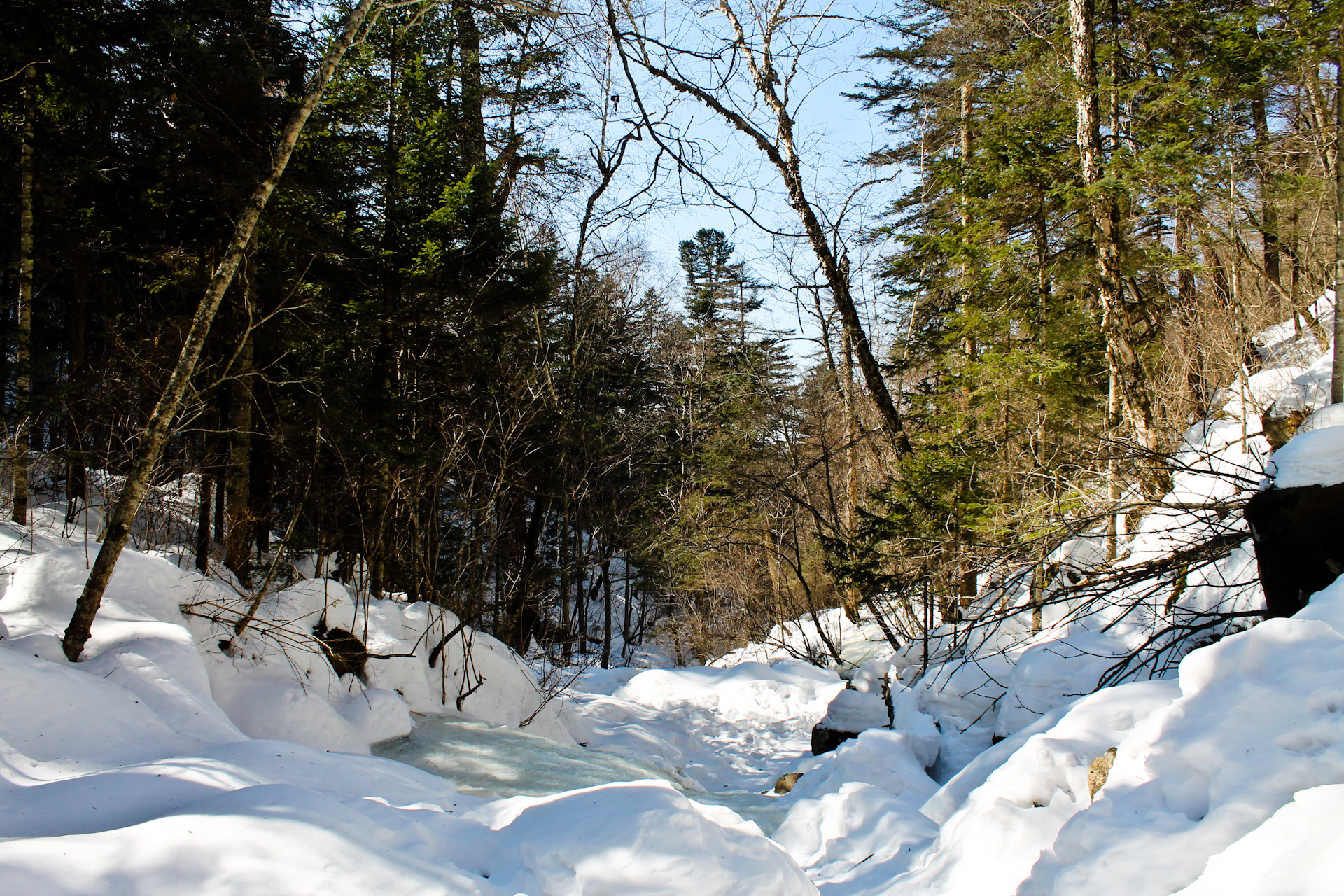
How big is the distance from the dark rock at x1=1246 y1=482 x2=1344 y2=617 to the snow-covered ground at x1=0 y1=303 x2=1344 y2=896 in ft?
0.31

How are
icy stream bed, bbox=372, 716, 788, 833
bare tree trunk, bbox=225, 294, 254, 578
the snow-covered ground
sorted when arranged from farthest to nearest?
bare tree trunk, bbox=225, 294, 254, 578 < icy stream bed, bbox=372, 716, 788, 833 < the snow-covered ground

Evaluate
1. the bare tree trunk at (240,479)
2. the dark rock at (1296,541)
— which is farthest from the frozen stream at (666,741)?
the dark rock at (1296,541)

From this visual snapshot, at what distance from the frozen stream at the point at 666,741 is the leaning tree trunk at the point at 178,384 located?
2.59 m

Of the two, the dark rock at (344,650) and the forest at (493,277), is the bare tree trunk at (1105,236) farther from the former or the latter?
the dark rock at (344,650)

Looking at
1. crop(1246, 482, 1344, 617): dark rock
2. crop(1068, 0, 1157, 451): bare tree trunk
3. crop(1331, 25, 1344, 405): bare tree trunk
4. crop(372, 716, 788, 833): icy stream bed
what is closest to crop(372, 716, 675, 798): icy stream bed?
crop(372, 716, 788, 833): icy stream bed

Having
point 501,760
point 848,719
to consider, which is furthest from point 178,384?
point 848,719

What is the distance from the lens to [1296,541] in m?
3.28

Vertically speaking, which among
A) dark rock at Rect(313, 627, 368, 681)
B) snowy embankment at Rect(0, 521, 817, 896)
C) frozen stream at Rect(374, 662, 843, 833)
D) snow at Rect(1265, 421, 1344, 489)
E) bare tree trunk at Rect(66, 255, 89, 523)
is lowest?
frozen stream at Rect(374, 662, 843, 833)

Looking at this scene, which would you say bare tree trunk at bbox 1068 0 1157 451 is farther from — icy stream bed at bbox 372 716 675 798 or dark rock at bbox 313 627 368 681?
dark rock at bbox 313 627 368 681

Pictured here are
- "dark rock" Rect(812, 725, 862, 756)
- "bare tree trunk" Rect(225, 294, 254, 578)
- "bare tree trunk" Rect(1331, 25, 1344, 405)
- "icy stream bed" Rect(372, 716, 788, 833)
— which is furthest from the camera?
"bare tree trunk" Rect(225, 294, 254, 578)

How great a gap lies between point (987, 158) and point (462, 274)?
684cm

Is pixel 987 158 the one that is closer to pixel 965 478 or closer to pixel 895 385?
pixel 965 478

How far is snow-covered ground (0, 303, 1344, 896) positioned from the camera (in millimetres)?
2178

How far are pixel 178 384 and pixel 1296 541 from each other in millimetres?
6477
